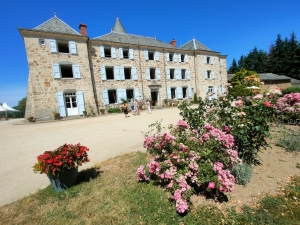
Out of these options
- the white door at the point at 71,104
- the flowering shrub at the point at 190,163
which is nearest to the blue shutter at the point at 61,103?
the white door at the point at 71,104

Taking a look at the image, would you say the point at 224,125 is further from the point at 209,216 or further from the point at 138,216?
the point at 138,216

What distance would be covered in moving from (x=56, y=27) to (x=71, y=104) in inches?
280

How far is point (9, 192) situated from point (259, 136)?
4.70 metres

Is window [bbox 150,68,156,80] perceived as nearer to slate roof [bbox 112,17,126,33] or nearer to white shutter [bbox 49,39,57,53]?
slate roof [bbox 112,17,126,33]

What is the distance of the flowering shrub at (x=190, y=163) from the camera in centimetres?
190

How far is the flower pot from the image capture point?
2424 millimetres

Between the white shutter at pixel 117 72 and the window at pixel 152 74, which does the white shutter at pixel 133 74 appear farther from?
the window at pixel 152 74

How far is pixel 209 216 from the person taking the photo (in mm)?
1818

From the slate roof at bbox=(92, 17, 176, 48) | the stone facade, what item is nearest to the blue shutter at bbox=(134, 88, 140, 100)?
the stone facade

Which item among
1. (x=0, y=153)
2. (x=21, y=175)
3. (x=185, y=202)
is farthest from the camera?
(x=0, y=153)

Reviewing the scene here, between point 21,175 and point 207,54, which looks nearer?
point 21,175

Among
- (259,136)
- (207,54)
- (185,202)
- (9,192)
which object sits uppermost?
(207,54)

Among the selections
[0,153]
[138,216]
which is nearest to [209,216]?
[138,216]

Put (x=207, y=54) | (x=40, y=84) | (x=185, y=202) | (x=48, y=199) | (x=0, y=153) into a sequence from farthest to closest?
(x=207, y=54) < (x=40, y=84) < (x=0, y=153) < (x=48, y=199) < (x=185, y=202)
